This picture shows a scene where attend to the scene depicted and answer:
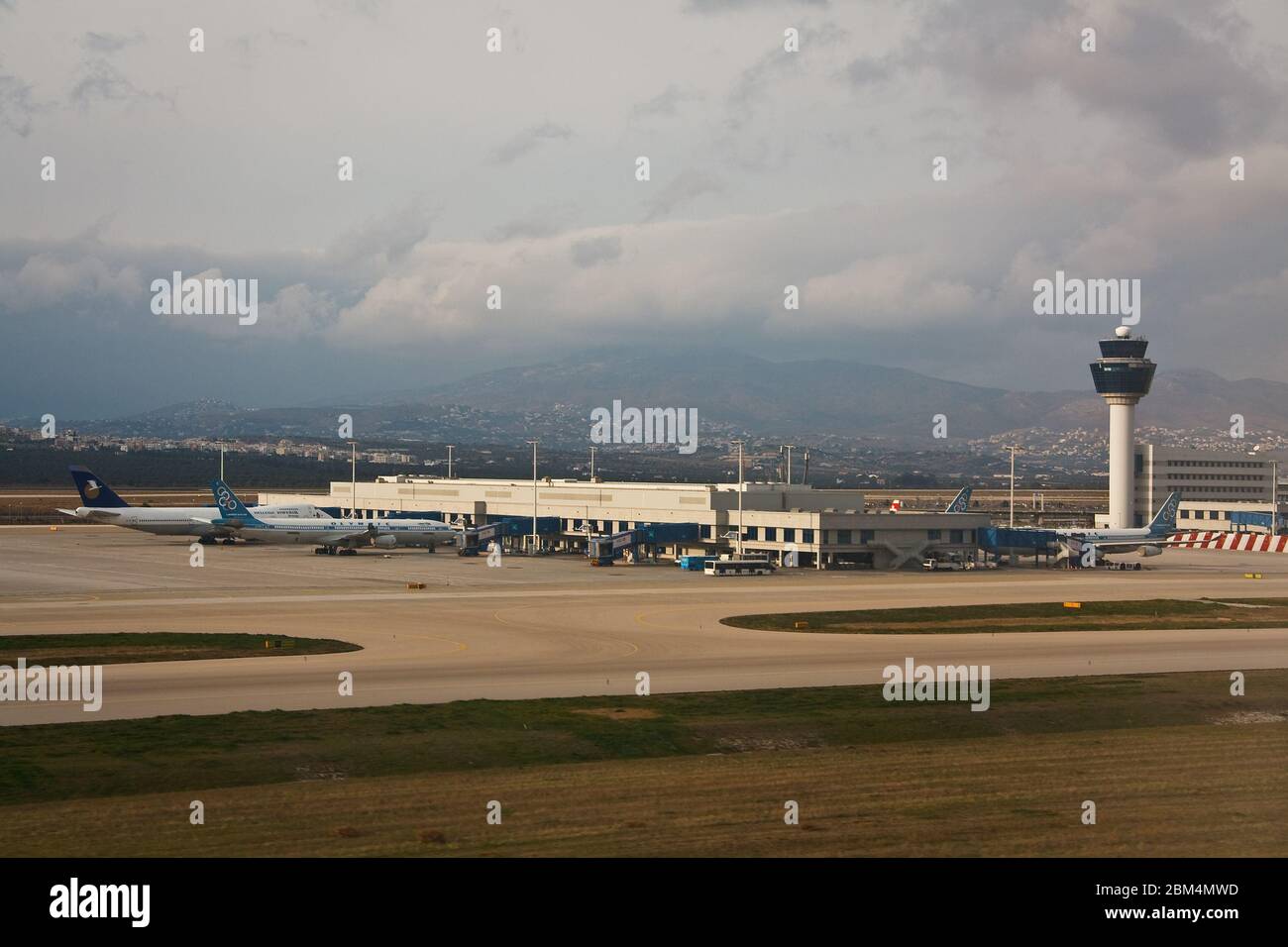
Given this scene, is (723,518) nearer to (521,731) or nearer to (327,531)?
(327,531)

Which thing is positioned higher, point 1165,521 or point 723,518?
point 723,518

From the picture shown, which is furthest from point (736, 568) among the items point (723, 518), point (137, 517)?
point (137, 517)

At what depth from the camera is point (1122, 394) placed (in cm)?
17288

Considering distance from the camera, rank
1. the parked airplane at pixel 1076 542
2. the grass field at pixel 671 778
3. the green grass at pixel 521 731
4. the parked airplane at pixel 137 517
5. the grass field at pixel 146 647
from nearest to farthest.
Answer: the grass field at pixel 671 778 → the green grass at pixel 521 731 → the grass field at pixel 146 647 → the parked airplane at pixel 1076 542 → the parked airplane at pixel 137 517

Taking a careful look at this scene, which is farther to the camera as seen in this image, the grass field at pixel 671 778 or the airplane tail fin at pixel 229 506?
the airplane tail fin at pixel 229 506

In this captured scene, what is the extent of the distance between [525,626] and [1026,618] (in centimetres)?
2942

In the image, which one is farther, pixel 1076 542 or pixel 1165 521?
pixel 1165 521

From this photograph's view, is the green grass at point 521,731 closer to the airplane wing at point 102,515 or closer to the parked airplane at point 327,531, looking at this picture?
the parked airplane at point 327,531

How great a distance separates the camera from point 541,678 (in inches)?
2092

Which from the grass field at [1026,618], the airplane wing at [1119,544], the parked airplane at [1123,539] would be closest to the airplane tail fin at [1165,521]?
the parked airplane at [1123,539]

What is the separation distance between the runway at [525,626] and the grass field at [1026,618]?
94.3 inches

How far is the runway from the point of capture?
5128 cm

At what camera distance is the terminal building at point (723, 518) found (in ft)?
400

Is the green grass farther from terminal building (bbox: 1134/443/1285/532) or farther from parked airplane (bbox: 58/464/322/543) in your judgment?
terminal building (bbox: 1134/443/1285/532)
